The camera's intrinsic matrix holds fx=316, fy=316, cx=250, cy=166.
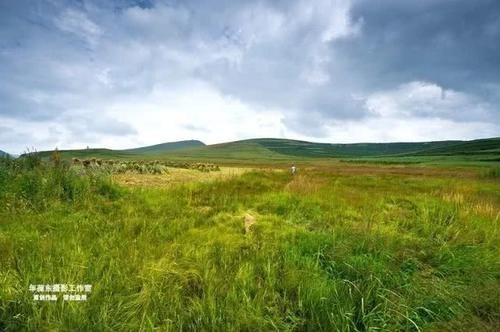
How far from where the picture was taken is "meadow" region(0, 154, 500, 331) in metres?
3.32

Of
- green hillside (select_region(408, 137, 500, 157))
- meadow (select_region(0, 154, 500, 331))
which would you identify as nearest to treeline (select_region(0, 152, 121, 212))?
meadow (select_region(0, 154, 500, 331))

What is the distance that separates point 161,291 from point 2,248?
2789 mm

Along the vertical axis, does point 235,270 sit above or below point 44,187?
below

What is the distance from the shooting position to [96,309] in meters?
3.28

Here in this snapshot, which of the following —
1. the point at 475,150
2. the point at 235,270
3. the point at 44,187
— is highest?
the point at 44,187

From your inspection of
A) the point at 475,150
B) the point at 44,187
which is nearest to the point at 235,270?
the point at 44,187

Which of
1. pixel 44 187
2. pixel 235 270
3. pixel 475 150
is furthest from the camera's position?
pixel 475 150

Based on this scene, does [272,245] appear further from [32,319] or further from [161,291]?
[32,319]

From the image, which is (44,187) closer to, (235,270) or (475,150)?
(235,270)

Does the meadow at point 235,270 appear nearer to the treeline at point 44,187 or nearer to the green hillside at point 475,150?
the treeline at point 44,187

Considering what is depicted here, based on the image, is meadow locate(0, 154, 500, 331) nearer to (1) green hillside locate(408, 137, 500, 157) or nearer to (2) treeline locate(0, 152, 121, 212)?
(2) treeline locate(0, 152, 121, 212)

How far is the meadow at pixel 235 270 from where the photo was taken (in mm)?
3318

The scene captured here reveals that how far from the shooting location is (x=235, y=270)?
4293 mm

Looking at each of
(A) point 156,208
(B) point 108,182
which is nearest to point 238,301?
(A) point 156,208
